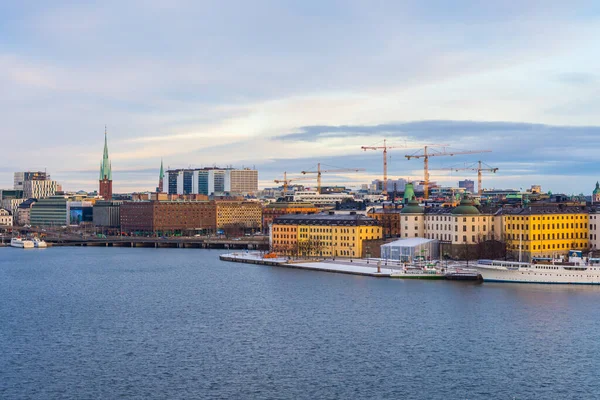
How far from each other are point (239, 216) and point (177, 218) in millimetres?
9280

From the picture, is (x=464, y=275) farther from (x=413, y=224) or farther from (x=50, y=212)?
(x=50, y=212)

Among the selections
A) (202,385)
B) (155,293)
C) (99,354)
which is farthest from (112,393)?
→ (155,293)

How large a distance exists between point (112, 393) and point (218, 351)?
610 centimetres

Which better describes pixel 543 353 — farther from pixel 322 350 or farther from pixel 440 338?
pixel 322 350

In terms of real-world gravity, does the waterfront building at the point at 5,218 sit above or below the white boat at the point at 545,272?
above

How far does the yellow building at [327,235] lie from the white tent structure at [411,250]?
4.09 m

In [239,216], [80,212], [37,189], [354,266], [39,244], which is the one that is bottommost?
[354,266]

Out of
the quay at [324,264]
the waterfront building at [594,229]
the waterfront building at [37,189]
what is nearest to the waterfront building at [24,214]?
the waterfront building at [37,189]

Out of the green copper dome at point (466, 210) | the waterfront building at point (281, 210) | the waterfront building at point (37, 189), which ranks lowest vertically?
the green copper dome at point (466, 210)

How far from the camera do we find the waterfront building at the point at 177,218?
11919 centimetres

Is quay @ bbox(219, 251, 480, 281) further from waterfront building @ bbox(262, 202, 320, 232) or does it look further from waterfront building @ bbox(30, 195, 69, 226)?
waterfront building @ bbox(30, 195, 69, 226)

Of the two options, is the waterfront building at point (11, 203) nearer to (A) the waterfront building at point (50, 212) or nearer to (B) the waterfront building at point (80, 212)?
(A) the waterfront building at point (50, 212)

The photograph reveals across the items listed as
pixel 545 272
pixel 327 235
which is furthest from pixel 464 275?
pixel 327 235

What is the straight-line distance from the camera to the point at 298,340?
34.3 m
